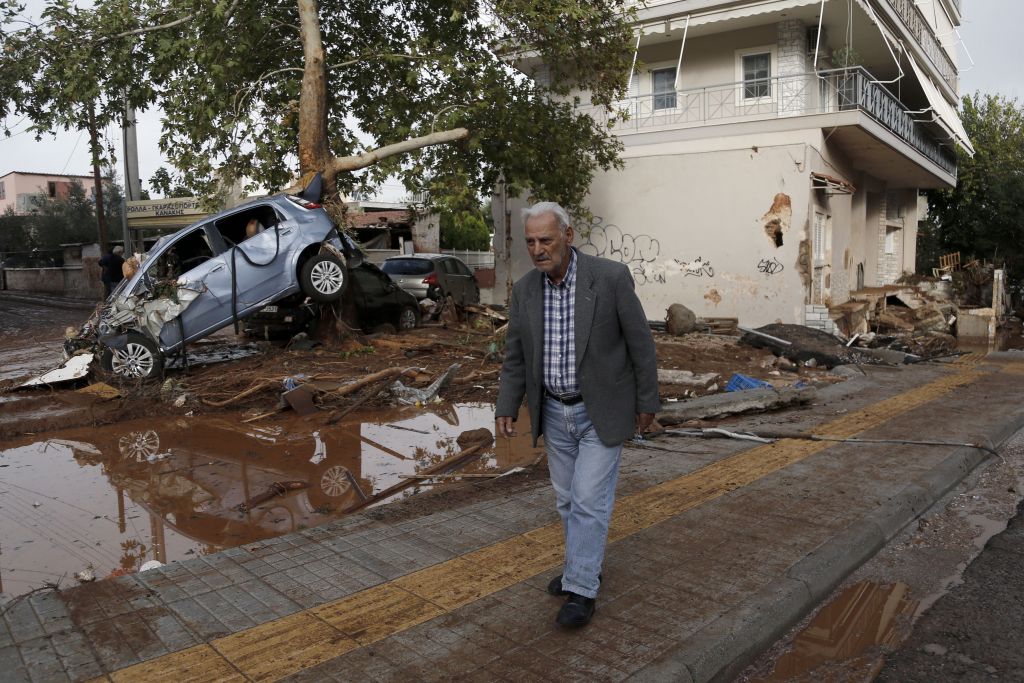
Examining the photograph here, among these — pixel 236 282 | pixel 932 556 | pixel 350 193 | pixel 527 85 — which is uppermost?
pixel 527 85

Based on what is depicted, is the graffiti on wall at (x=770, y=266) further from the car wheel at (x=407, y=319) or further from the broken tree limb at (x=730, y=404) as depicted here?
the broken tree limb at (x=730, y=404)

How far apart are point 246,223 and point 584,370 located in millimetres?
8626

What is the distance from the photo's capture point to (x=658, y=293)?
17.9m

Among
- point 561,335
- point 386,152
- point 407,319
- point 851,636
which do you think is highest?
point 386,152

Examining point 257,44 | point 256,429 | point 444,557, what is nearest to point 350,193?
point 257,44

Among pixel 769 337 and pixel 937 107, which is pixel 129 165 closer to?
pixel 769 337

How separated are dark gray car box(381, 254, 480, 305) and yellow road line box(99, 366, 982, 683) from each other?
1185cm

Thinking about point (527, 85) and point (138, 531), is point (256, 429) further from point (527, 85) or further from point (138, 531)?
point (527, 85)

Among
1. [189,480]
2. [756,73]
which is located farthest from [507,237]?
[189,480]

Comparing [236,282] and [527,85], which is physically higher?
[527,85]

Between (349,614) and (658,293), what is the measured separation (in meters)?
15.2

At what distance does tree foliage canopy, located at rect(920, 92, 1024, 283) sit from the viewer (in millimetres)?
28562

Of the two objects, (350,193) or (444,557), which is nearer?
(444,557)

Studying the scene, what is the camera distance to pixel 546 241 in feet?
10.8
